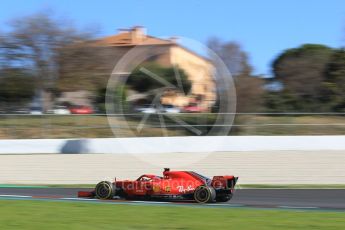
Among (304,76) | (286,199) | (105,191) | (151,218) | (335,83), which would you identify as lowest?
(151,218)

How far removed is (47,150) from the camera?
76.8 feet

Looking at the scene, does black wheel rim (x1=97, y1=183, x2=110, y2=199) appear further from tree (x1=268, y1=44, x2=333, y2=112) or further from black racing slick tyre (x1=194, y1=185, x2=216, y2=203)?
tree (x1=268, y1=44, x2=333, y2=112)

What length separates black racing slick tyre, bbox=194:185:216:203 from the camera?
12.6m

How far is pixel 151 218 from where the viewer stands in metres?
9.28

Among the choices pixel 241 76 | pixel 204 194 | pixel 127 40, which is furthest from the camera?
pixel 241 76

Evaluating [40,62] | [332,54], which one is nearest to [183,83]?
[40,62]

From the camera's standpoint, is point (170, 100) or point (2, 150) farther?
point (2, 150)

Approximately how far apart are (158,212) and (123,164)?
39.0 ft

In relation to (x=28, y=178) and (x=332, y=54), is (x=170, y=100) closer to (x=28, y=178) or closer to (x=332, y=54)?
(x=28, y=178)

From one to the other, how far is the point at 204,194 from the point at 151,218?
141 inches

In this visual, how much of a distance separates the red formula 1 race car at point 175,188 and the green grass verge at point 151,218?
1.76m

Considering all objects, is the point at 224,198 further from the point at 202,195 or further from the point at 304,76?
the point at 304,76

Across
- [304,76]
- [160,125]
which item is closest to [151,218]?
[160,125]

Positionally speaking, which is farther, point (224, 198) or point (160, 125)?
point (160, 125)
